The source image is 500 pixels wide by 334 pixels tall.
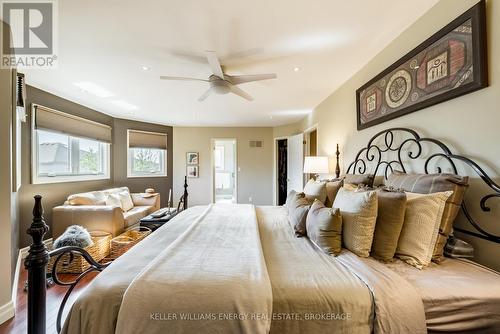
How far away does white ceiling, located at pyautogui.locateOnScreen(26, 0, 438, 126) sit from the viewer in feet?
5.65

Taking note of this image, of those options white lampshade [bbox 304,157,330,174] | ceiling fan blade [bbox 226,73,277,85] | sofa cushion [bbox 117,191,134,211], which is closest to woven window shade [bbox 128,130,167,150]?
sofa cushion [bbox 117,191,134,211]

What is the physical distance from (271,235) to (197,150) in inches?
199

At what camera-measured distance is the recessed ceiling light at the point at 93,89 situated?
3.22 m

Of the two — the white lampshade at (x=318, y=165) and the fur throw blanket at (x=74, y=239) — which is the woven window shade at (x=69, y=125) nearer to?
the fur throw blanket at (x=74, y=239)

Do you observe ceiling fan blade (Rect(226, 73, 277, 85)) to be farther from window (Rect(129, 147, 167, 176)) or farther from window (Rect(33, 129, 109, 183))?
window (Rect(129, 147, 167, 176))

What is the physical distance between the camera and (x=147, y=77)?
2982 mm

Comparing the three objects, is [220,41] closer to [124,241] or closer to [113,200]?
[124,241]

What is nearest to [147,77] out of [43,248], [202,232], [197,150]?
[202,232]

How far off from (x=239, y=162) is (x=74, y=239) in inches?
175

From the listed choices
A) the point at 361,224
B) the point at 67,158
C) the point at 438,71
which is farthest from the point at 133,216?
the point at 438,71

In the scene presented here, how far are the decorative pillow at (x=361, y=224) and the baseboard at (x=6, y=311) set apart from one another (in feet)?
8.70

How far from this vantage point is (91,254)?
2.68 metres

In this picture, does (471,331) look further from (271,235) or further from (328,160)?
(328,160)

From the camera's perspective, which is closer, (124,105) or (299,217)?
(299,217)
